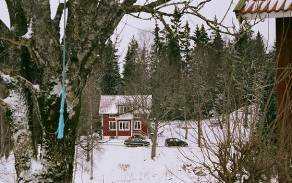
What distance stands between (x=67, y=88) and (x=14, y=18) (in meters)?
1.36

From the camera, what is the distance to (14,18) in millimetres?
6203

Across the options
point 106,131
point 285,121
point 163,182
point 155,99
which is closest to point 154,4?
point 285,121

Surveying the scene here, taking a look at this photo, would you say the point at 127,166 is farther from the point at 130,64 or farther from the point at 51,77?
the point at 51,77

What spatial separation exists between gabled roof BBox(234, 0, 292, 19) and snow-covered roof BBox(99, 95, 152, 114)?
37.3 meters

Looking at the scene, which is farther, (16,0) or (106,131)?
(106,131)

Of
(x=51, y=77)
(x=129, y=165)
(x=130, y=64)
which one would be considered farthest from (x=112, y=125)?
(x=51, y=77)

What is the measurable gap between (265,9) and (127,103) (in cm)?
4341

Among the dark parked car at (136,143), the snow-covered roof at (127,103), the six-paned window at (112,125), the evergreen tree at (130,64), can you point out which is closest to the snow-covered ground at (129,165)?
the dark parked car at (136,143)

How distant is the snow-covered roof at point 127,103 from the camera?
4438 centimetres

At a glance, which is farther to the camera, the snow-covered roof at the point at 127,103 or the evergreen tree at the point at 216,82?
the snow-covered roof at the point at 127,103

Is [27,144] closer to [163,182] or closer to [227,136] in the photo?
[227,136]

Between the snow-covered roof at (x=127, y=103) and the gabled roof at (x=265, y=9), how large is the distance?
37.3m

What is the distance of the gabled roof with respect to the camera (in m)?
6.01

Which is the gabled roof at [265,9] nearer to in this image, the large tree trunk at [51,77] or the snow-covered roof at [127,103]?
the large tree trunk at [51,77]
